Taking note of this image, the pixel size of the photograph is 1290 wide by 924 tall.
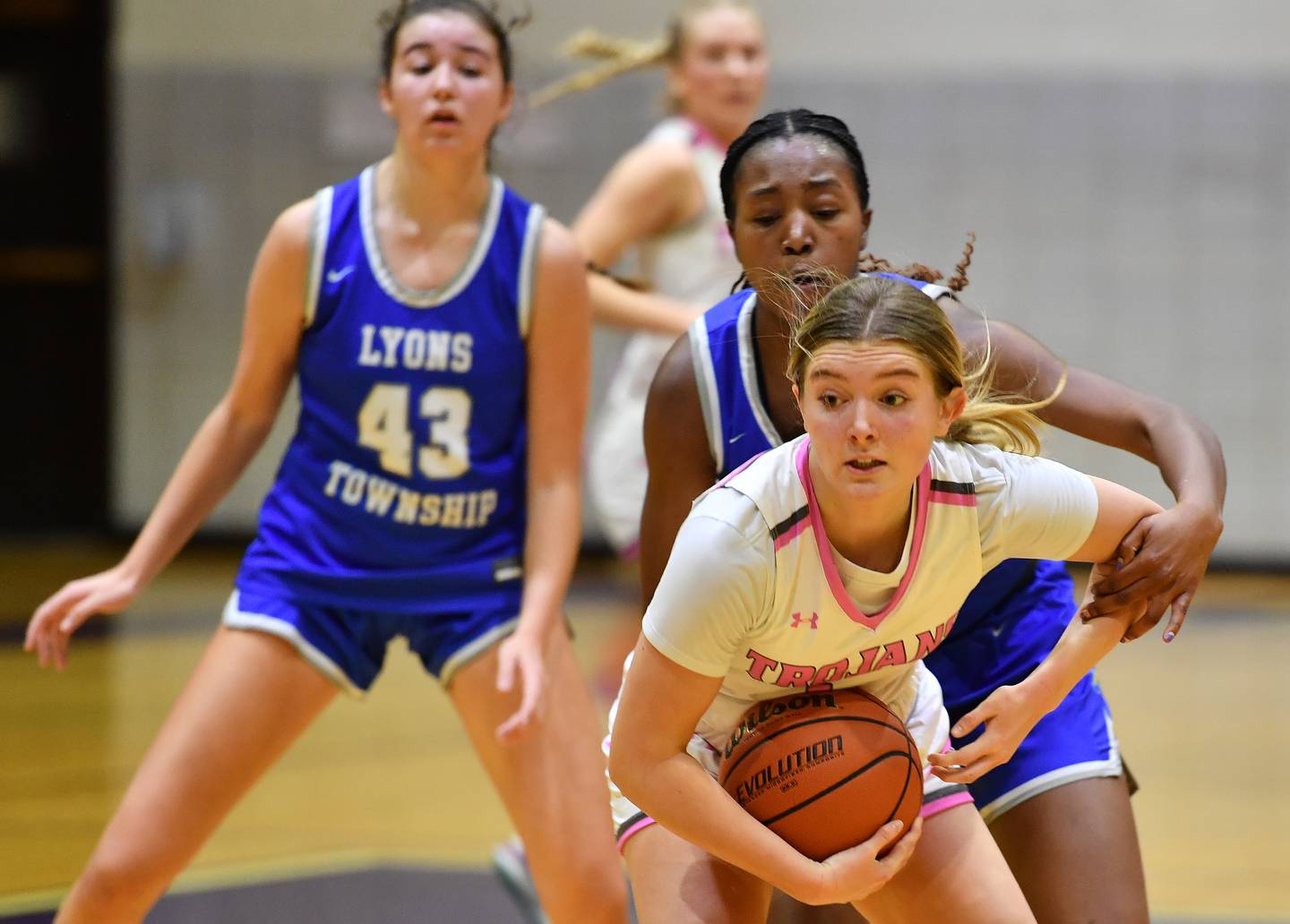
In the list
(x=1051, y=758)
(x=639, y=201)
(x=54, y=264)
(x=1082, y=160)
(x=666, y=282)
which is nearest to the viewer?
(x=1051, y=758)

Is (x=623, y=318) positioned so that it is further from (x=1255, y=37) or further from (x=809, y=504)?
(x=1255, y=37)

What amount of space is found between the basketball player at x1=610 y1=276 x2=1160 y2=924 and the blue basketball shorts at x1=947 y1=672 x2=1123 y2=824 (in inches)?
10.9

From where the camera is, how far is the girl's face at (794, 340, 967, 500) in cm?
229

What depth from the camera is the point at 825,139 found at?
2.76m

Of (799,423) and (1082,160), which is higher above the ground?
(799,423)

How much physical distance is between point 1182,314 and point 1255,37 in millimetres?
1550

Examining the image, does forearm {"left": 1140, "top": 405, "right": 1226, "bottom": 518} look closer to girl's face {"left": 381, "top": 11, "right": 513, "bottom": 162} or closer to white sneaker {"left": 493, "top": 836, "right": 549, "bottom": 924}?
girl's face {"left": 381, "top": 11, "right": 513, "bottom": 162}

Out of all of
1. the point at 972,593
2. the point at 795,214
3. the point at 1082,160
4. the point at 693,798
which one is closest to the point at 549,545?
the point at 972,593

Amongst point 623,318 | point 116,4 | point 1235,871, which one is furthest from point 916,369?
point 116,4

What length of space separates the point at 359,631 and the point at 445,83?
104 cm

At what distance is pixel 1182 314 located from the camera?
9789 millimetres

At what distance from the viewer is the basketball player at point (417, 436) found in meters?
3.26

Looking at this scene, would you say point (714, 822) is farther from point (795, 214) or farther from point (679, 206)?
point (679, 206)

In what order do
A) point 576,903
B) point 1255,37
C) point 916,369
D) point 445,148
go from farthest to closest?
point 1255,37 → point 445,148 → point 576,903 → point 916,369
